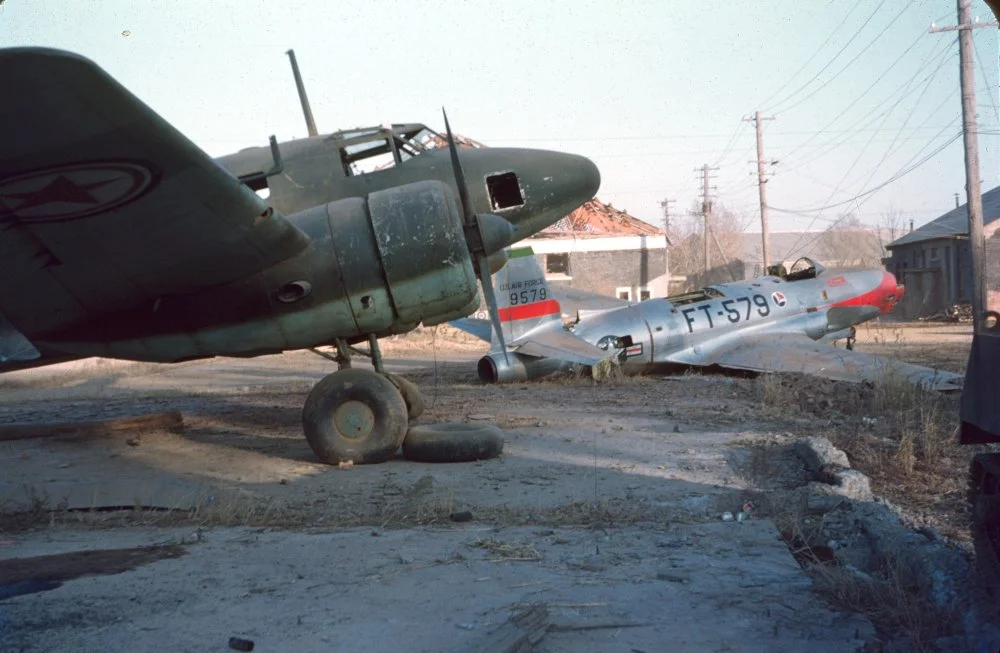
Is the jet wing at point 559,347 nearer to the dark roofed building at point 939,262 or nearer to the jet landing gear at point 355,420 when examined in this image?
the jet landing gear at point 355,420

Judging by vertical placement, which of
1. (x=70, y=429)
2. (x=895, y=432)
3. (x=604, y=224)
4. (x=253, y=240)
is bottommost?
(x=895, y=432)

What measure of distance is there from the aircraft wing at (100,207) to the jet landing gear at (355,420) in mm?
1424

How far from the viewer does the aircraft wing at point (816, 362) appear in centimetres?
1198

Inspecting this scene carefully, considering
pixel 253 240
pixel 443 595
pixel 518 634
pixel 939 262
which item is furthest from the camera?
pixel 939 262

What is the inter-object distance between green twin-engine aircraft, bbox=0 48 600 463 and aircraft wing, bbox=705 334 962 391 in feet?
17.6

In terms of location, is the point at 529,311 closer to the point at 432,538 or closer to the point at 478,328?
the point at 478,328

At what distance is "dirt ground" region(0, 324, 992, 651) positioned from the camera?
12.4ft

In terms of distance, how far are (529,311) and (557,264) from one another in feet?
76.9

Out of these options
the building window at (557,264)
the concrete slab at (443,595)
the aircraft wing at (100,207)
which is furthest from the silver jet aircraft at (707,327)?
the building window at (557,264)

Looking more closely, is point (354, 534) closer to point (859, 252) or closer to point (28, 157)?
point (28, 157)

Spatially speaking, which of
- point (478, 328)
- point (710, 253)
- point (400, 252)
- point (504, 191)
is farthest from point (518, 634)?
point (710, 253)

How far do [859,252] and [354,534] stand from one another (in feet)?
355

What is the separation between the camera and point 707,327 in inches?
658

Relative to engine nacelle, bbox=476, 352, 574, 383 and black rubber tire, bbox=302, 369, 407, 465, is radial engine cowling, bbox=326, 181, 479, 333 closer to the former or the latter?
black rubber tire, bbox=302, 369, 407, 465
